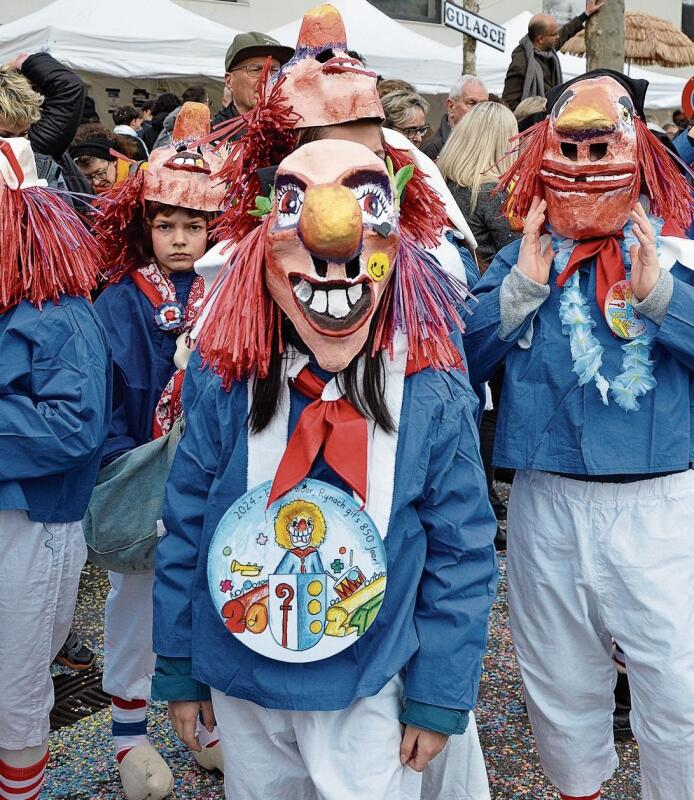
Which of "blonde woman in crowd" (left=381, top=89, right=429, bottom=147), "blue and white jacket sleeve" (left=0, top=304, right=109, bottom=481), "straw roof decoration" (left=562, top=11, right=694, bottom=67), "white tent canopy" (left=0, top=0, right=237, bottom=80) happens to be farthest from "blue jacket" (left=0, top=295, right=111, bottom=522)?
"straw roof decoration" (left=562, top=11, right=694, bottom=67)

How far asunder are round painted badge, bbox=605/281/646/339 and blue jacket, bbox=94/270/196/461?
3.77 ft

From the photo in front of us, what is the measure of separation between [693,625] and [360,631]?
0.96 meters

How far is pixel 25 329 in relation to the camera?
234cm

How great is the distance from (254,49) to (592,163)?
1731 mm

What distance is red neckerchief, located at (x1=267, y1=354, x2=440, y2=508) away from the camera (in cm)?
181

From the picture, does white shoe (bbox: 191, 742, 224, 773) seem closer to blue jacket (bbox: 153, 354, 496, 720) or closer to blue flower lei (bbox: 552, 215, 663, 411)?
blue jacket (bbox: 153, 354, 496, 720)

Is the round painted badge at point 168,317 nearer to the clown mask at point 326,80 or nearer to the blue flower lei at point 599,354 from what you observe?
the clown mask at point 326,80

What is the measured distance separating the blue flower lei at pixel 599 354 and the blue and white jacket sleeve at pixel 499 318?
0.08 meters

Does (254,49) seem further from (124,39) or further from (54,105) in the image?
Result: (124,39)

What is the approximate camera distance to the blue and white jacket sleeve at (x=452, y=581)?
1.82 m

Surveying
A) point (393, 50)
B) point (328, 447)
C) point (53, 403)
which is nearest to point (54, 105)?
point (53, 403)

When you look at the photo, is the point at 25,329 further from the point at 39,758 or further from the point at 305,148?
the point at 39,758

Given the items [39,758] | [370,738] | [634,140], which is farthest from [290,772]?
[634,140]

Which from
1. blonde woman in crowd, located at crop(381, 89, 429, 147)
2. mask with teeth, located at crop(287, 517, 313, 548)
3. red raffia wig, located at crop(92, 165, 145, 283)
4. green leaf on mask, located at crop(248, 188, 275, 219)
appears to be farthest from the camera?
blonde woman in crowd, located at crop(381, 89, 429, 147)
